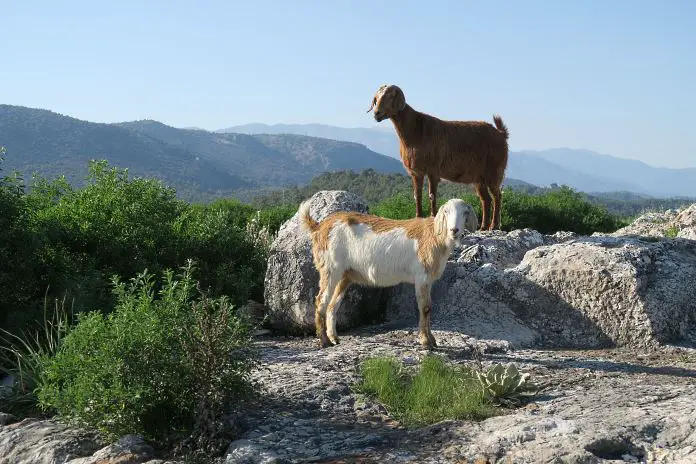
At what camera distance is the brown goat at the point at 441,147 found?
32.8ft

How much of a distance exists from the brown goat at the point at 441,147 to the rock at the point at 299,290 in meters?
1.20

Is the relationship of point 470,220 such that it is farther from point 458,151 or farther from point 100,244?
point 100,244

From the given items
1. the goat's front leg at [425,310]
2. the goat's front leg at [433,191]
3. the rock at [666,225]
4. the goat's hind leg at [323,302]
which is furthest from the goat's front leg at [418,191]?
the rock at [666,225]

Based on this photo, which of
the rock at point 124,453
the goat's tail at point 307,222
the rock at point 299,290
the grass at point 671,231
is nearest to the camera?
the rock at point 124,453

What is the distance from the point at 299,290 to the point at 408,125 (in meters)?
2.74

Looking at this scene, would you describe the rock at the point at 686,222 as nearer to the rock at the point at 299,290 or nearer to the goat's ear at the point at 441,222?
the rock at the point at 299,290

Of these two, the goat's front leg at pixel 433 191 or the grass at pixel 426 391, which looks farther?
the goat's front leg at pixel 433 191

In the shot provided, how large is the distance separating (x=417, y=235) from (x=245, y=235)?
4954mm

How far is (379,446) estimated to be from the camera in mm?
5520

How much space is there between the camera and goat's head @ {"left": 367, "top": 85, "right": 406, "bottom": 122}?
975 cm

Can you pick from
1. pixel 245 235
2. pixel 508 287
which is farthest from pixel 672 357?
pixel 245 235

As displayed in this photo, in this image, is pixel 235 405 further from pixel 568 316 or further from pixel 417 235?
pixel 568 316

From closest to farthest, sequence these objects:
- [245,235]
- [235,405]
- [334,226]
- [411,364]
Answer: [235,405] → [411,364] → [334,226] → [245,235]

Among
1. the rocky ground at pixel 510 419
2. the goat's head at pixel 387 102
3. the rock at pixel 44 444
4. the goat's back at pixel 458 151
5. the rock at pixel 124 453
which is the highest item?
the goat's head at pixel 387 102
